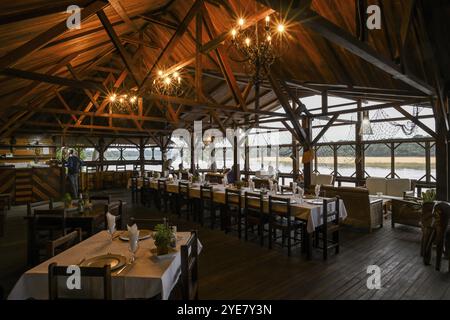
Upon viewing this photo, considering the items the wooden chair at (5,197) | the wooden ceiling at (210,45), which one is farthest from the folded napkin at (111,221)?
the wooden chair at (5,197)

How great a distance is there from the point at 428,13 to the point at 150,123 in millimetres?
12188

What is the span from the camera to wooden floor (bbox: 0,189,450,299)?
3086 millimetres

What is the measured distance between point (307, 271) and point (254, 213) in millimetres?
1805

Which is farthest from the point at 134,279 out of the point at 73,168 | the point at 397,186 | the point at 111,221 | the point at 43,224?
the point at 73,168

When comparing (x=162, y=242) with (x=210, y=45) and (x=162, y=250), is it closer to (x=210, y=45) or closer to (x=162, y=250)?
(x=162, y=250)

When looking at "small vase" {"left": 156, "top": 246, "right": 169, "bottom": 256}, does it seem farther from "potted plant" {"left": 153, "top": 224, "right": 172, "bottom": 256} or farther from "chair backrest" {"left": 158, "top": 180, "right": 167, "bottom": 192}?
"chair backrest" {"left": 158, "top": 180, "right": 167, "bottom": 192}

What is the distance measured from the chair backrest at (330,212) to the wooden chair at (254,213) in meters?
1.08

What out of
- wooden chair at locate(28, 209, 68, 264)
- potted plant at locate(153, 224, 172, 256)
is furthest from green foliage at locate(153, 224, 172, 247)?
wooden chair at locate(28, 209, 68, 264)

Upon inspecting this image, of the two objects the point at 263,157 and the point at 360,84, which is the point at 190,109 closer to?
the point at 263,157

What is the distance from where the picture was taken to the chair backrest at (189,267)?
6.81 feet

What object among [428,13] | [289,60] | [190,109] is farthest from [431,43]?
[190,109]

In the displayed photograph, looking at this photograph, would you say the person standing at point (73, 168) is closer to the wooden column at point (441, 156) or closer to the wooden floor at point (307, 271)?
the wooden floor at point (307, 271)

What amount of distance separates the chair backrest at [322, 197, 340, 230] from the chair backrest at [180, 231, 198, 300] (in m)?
2.58
